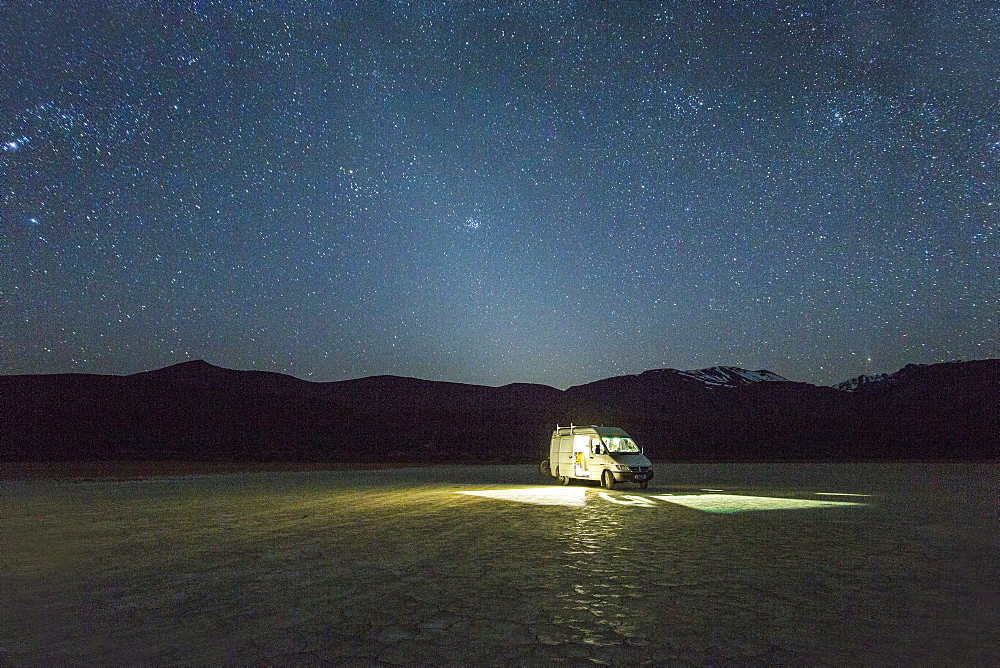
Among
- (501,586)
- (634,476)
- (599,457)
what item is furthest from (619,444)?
(501,586)

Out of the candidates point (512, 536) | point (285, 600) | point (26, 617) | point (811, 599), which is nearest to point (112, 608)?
point (26, 617)

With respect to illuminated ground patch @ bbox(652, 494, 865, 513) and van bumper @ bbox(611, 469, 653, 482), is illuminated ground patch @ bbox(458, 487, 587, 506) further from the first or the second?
illuminated ground patch @ bbox(652, 494, 865, 513)

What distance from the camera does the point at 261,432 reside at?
256 feet

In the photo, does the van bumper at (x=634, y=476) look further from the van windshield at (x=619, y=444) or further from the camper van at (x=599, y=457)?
the van windshield at (x=619, y=444)

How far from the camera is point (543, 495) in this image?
21.7m

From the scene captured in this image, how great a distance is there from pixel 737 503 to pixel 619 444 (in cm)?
759

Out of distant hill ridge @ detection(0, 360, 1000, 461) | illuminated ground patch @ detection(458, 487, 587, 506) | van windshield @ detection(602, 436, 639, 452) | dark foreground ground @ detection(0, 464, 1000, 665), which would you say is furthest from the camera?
distant hill ridge @ detection(0, 360, 1000, 461)

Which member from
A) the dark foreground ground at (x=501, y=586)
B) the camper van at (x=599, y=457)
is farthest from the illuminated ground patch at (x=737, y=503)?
the camper van at (x=599, y=457)

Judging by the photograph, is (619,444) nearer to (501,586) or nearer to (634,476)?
(634,476)

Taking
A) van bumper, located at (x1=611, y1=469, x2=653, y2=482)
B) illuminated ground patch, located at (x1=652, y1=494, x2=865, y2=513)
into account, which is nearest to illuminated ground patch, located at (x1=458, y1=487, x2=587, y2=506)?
van bumper, located at (x1=611, y1=469, x2=653, y2=482)

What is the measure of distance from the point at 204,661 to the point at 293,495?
57.3 feet

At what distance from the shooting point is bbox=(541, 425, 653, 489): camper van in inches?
936

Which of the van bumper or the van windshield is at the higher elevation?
the van windshield

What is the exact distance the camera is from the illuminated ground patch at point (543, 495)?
19125 millimetres
